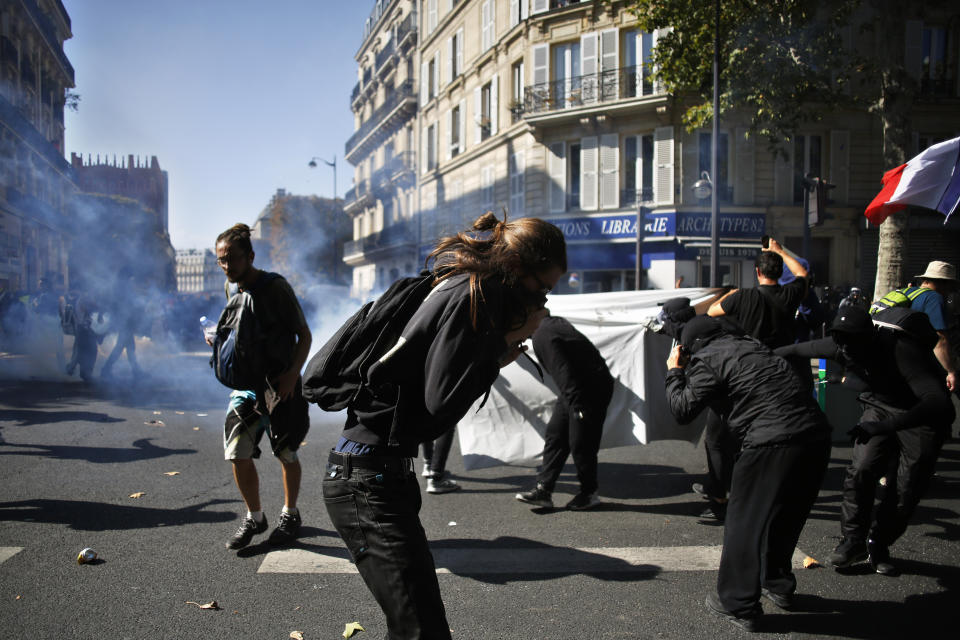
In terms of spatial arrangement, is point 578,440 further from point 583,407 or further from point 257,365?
point 257,365

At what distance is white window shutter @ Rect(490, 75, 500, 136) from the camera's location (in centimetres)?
2491

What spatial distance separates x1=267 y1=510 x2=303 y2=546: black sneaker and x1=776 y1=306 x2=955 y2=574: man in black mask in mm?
3118

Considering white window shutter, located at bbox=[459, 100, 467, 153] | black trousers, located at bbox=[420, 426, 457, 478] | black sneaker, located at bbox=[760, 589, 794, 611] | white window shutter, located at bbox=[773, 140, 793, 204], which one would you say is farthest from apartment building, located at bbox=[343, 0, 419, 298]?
black sneaker, located at bbox=[760, 589, 794, 611]

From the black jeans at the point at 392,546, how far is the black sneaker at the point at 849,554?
272 centimetres

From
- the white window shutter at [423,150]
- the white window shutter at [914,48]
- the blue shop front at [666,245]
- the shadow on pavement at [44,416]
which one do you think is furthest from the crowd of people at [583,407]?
the white window shutter at [423,150]

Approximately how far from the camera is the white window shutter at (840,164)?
812 inches

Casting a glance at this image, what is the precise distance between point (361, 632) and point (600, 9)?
73.6 ft

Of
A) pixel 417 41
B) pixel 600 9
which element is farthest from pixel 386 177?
pixel 600 9

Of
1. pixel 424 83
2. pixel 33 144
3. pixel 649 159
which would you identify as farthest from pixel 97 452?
pixel 424 83

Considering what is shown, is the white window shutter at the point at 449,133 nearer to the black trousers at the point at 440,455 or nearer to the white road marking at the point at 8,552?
the black trousers at the point at 440,455

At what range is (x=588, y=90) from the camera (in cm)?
2186

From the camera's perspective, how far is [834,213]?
20.5 metres

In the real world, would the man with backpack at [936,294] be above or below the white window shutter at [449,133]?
→ below

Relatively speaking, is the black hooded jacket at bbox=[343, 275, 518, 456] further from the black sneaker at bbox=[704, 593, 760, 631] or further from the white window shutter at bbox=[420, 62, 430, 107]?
the white window shutter at bbox=[420, 62, 430, 107]
